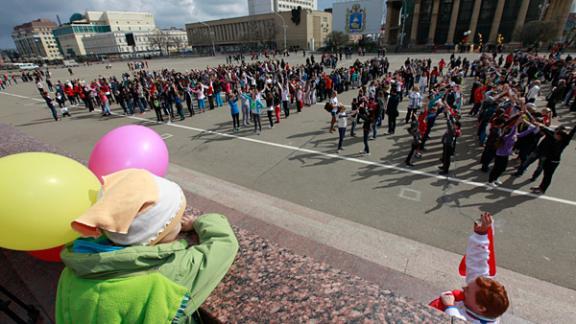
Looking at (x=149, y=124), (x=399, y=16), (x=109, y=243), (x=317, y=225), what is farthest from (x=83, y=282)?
(x=399, y=16)

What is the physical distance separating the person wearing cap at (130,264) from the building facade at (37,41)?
652ft

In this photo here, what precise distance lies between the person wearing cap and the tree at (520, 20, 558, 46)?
63.6 metres

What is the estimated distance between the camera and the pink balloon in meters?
2.85

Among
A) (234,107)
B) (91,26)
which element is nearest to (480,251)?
(234,107)

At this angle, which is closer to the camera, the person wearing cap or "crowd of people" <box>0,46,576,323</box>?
the person wearing cap

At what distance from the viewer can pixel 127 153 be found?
9.78 ft

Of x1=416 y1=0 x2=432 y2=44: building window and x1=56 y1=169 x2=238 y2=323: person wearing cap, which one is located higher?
x1=416 y1=0 x2=432 y2=44: building window

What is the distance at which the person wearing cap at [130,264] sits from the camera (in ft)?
3.63

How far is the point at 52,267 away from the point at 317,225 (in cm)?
384

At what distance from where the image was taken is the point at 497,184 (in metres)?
6.66

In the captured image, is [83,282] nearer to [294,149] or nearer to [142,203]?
[142,203]

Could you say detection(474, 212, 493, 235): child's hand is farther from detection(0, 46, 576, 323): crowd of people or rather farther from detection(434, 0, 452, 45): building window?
detection(434, 0, 452, 45): building window

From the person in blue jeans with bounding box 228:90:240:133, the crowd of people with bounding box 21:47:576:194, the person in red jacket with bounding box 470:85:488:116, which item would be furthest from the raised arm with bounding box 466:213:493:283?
the person in red jacket with bounding box 470:85:488:116

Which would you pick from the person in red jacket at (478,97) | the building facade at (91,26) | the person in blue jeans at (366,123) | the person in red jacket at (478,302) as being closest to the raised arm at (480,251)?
the person in red jacket at (478,302)
